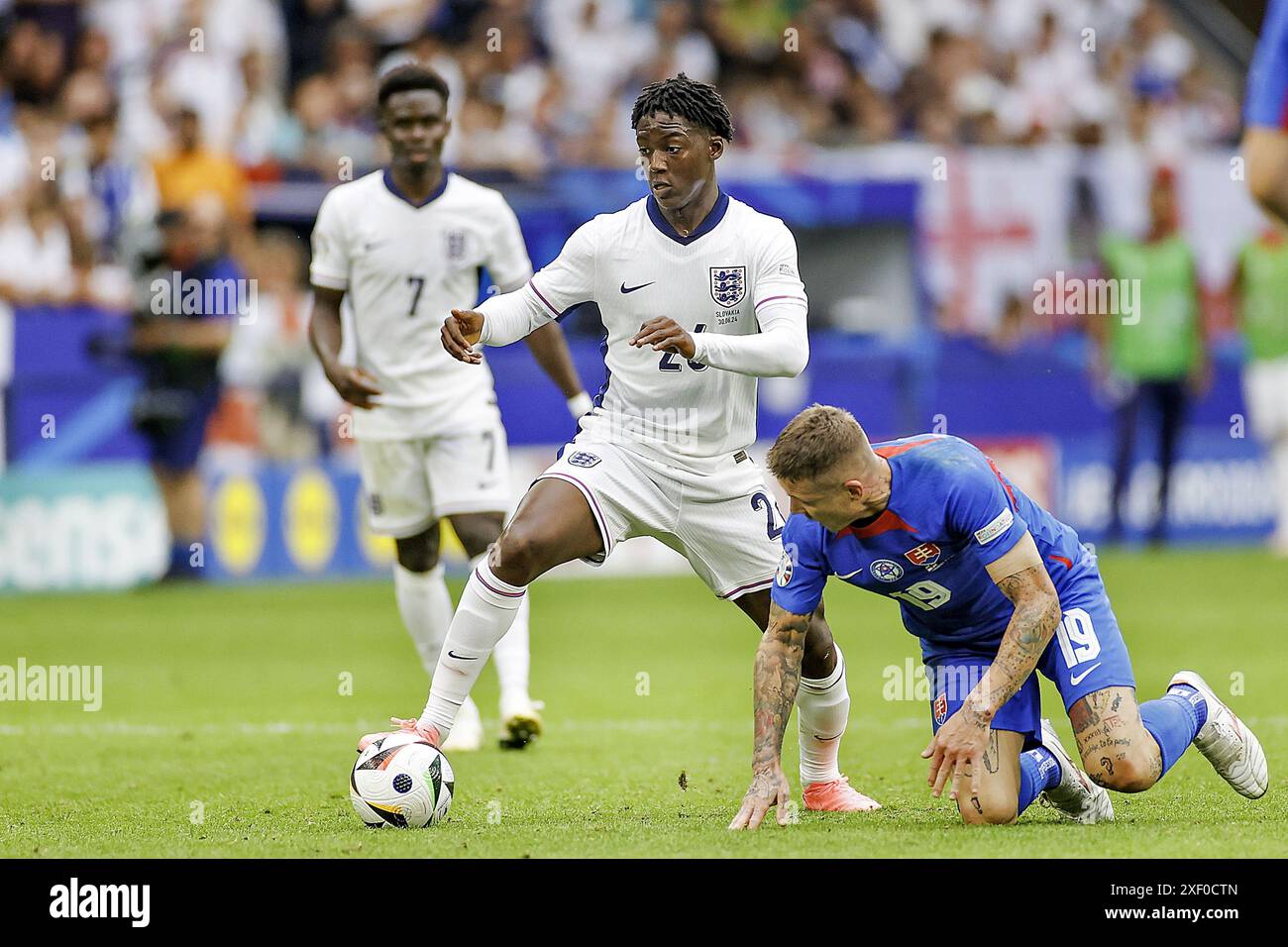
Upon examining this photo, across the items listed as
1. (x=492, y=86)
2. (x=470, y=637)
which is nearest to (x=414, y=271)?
(x=470, y=637)

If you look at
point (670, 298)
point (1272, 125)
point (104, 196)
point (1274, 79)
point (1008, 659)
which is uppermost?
point (104, 196)

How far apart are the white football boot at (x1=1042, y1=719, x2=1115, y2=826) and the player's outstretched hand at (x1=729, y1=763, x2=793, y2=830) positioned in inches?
36.3

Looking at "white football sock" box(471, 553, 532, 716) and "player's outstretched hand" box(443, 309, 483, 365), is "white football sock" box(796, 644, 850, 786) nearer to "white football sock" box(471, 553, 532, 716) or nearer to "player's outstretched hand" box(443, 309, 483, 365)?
"player's outstretched hand" box(443, 309, 483, 365)

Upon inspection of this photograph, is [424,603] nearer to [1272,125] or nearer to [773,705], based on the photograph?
[773,705]

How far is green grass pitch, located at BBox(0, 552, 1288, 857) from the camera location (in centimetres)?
546

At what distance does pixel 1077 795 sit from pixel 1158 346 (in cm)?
1155

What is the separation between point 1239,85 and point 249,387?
1226cm

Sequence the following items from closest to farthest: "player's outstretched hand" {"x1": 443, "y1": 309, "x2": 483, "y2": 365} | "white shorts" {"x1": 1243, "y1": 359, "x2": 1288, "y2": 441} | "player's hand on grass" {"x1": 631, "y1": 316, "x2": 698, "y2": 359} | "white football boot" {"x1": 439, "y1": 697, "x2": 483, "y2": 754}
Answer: "player's hand on grass" {"x1": 631, "y1": 316, "x2": 698, "y2": 359}, "player's outstretched hand" {"x1": 443, "y1": 309, "x2": 483, "y2": 365}, "white football boot" {"x1": 439, "y1": 697, "x2": 483, "y2": 754}, "white shorts" {"x1": 1243, "y1": 359, "x2": 1288, "y2": 441}

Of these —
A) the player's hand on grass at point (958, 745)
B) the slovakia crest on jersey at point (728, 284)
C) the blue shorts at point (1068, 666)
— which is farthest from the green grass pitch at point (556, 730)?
the slovakia crest on jersey at point (728, 284)

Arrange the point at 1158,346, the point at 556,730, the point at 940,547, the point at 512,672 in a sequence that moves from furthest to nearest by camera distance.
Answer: the point at 1158,346 → the point at 556,730 → the point at 512,672 → the point at 940,547

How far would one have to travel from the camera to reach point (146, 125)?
16656 mm

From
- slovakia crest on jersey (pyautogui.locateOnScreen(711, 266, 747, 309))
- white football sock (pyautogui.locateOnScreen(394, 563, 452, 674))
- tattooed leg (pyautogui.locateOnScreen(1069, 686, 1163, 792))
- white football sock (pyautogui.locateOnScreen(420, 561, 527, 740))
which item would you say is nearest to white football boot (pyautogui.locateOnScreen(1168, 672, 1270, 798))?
tattooed leg (pyautogui.locateOnScreen(1069, 686, 1163, 792))

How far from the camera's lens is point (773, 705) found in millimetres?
5617

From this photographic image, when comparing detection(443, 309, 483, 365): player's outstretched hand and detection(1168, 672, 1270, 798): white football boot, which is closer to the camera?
detection(443, 309, 483, 365): player's outstretched hand
